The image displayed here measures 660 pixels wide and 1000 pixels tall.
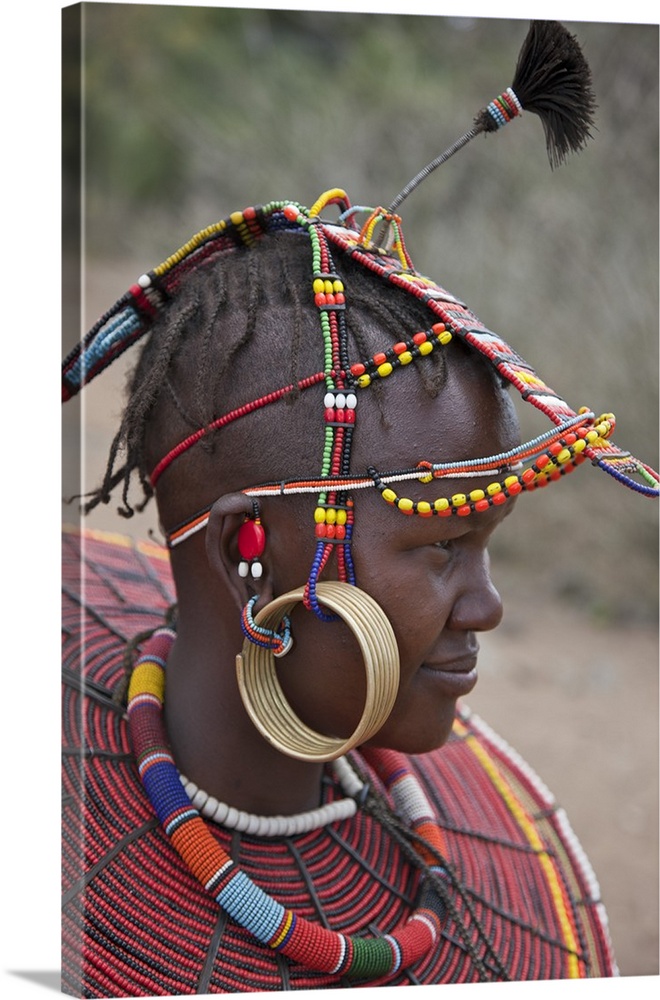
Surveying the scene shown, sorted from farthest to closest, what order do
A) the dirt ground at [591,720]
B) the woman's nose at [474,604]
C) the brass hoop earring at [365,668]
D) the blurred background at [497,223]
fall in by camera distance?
the dirt ground at [591,720], the blurred background at [497,223], the woman's nose at [474,604], the brass hoop earring at [365,668]

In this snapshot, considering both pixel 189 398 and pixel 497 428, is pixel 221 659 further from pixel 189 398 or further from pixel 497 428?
pixel 497 428

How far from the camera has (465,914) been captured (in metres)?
2.09

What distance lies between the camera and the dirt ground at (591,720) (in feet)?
12.7

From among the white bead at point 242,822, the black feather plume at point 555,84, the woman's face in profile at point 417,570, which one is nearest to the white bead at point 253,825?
the white bead at point 242,822

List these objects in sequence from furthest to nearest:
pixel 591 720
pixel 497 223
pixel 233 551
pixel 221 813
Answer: pixel 591 720
pixel 497 223
pixel 221 813
pixel 233 551

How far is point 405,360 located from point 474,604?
0.39 meters

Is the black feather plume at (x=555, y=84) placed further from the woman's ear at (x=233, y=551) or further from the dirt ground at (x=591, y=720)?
the dirt ground at (x=591, y=720)

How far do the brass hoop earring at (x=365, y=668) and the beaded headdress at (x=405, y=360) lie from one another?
1.9 inches

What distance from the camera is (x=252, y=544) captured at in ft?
5.58

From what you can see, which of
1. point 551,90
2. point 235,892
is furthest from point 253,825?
point 551,90

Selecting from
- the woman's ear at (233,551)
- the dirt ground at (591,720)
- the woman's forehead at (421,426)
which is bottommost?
the dirt ground at (591,720)

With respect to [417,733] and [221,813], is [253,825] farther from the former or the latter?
[417,733]

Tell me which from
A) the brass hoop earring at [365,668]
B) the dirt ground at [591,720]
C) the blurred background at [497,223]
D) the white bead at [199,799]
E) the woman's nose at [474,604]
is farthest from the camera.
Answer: the dirt ground at [591,720]

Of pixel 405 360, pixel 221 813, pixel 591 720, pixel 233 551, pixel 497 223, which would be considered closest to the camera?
pixel 405 360
